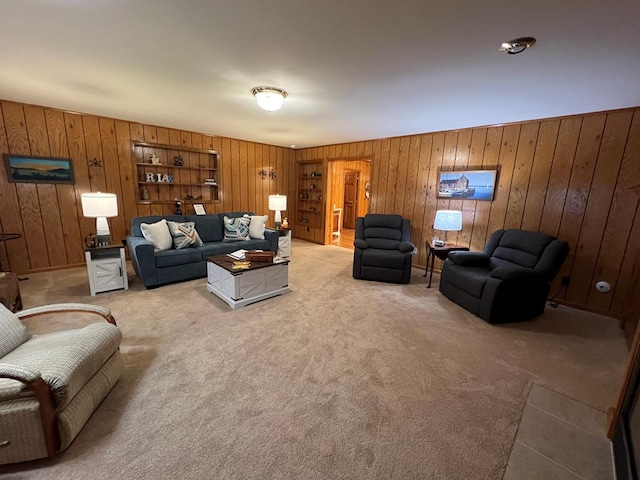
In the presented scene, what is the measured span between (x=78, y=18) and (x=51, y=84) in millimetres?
1774

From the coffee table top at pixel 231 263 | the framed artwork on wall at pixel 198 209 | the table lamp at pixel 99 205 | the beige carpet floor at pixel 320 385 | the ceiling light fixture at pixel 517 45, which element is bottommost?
Result: the beige carpet floor at pixel 320 385

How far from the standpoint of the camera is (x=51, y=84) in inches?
110

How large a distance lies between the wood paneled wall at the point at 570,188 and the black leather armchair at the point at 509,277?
581 mm

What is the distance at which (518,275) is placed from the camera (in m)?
2.70

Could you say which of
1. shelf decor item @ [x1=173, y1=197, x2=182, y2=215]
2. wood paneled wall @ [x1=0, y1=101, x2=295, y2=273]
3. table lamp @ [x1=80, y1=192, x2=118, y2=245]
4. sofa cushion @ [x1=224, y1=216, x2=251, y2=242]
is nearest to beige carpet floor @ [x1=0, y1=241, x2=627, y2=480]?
table lamp @ [x1=80, y1=192, x2=118, y2=245]

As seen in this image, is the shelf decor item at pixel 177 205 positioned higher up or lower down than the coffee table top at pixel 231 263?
higher up

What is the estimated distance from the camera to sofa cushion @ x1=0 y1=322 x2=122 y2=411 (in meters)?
1.30

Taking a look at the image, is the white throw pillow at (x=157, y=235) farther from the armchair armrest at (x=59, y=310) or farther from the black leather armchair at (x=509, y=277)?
the black leather armchair at (x=509, y=277)

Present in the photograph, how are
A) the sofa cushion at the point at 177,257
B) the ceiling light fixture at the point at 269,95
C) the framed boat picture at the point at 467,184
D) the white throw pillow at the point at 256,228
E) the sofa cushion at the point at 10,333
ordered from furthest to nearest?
the white throw pillow at the point at 256,228
the framed boat picture at the point at 467,184
the sofa cushion at the point at 177,257
the ceiling light fixture at the point at 269,95
the sofa cushion at the point at 10,333

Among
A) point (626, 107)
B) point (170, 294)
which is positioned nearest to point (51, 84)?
point (170, 294)

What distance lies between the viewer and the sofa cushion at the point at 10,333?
150cm

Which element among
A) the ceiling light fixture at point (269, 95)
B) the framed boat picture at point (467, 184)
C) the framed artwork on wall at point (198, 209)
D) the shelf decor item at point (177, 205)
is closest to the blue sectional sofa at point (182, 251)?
the framed artwork on wall at point (198, 209)

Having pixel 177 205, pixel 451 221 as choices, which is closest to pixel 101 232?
pixel 177 205

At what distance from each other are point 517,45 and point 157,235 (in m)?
4.14
